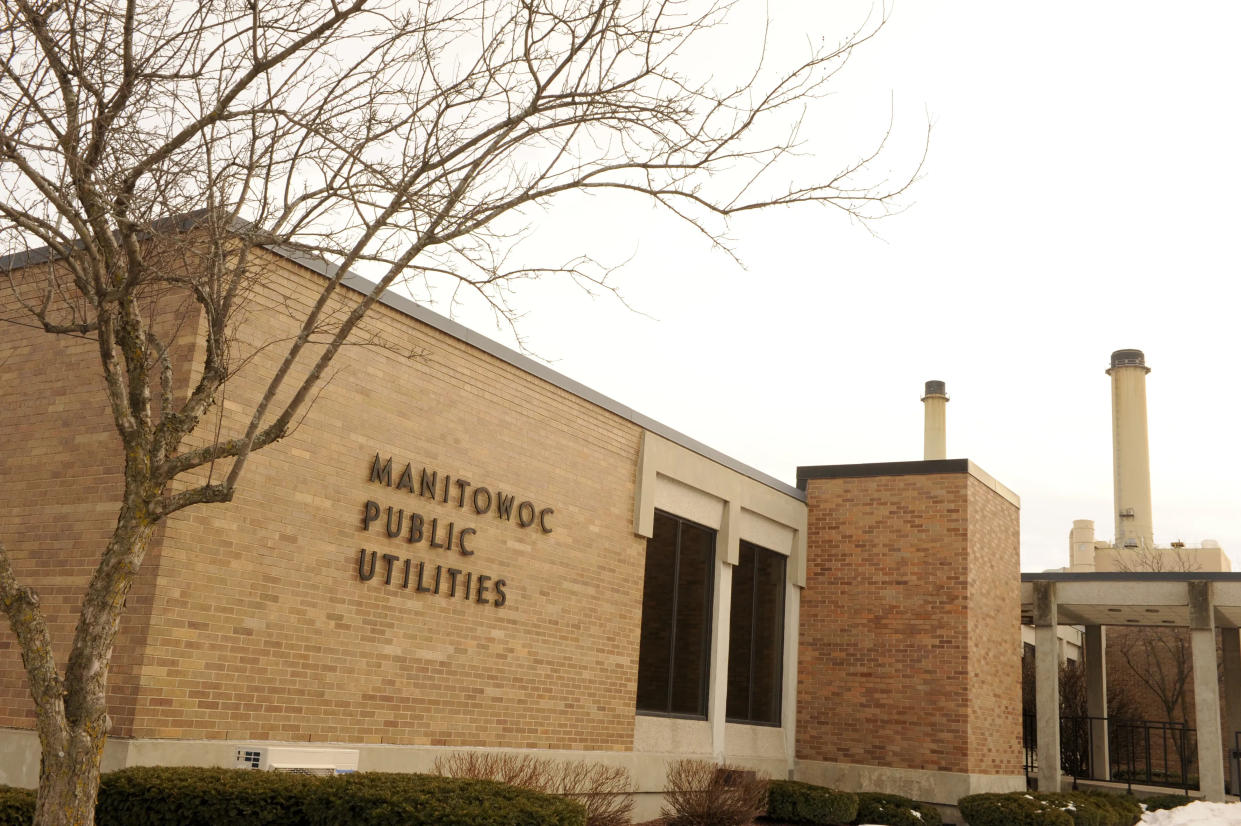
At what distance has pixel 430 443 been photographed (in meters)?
11.8

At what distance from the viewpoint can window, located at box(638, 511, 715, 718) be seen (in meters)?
15.7

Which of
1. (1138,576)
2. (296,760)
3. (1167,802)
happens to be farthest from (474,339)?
(1167,802)

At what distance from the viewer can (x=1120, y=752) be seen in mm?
36500

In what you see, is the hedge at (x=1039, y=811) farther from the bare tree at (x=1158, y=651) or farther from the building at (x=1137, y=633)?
the bare tree at (x=1158, y=651)

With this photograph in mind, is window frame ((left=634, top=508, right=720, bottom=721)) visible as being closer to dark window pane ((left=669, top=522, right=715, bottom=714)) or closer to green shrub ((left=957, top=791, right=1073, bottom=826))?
dark window pane ((left=669, top=522, right=715, bottom=714))

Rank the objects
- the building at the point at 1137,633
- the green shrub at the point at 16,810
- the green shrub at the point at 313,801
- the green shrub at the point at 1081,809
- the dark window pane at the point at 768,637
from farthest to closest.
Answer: the building at the point at 1137,633 < the dark window pane at the point at 768,637 < the green shrub at the point at 1081,809 < the green shrub at the point at 313,801 < the green shrub at the point at 16,810

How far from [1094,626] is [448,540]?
67.4 ft

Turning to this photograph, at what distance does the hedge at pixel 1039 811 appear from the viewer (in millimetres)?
14953

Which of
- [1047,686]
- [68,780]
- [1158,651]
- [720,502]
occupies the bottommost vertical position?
[68,780]

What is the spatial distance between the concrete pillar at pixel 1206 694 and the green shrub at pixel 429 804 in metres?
15.6

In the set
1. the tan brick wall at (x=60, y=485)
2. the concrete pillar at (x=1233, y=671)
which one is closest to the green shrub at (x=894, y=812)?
the tan brick wall at (x=60, y=485)

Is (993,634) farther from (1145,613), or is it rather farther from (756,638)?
(1145,613)

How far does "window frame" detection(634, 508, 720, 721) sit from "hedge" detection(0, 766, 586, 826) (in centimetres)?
735

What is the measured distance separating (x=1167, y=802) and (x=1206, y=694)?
2.21 metres
